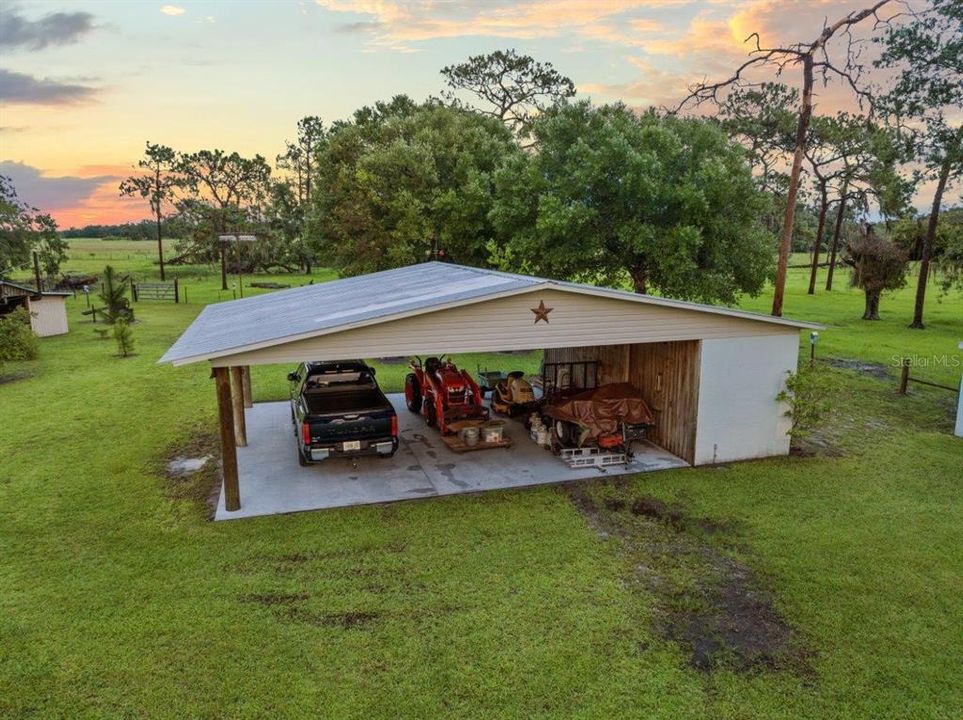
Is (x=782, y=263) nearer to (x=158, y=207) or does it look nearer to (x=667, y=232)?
(x=667, y=232)

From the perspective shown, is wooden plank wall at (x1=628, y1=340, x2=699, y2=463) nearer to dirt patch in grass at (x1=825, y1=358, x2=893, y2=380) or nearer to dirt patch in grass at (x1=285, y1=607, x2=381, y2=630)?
dirt patch in grass at (x1=285, y1=607, x2=381, y2=630)

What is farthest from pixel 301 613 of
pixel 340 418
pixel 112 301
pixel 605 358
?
pixel 112 301

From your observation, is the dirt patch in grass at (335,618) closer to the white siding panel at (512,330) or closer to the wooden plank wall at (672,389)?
the white siding panel at (512,330)

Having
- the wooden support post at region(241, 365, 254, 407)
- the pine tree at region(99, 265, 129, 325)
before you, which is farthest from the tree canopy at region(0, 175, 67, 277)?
the wooden support post at region(241, 365, 254, 407)

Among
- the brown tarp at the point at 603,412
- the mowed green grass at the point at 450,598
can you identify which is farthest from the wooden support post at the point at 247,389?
the brown tarp at the point at 603,412

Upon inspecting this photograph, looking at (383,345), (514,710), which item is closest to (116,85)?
(383,345)
